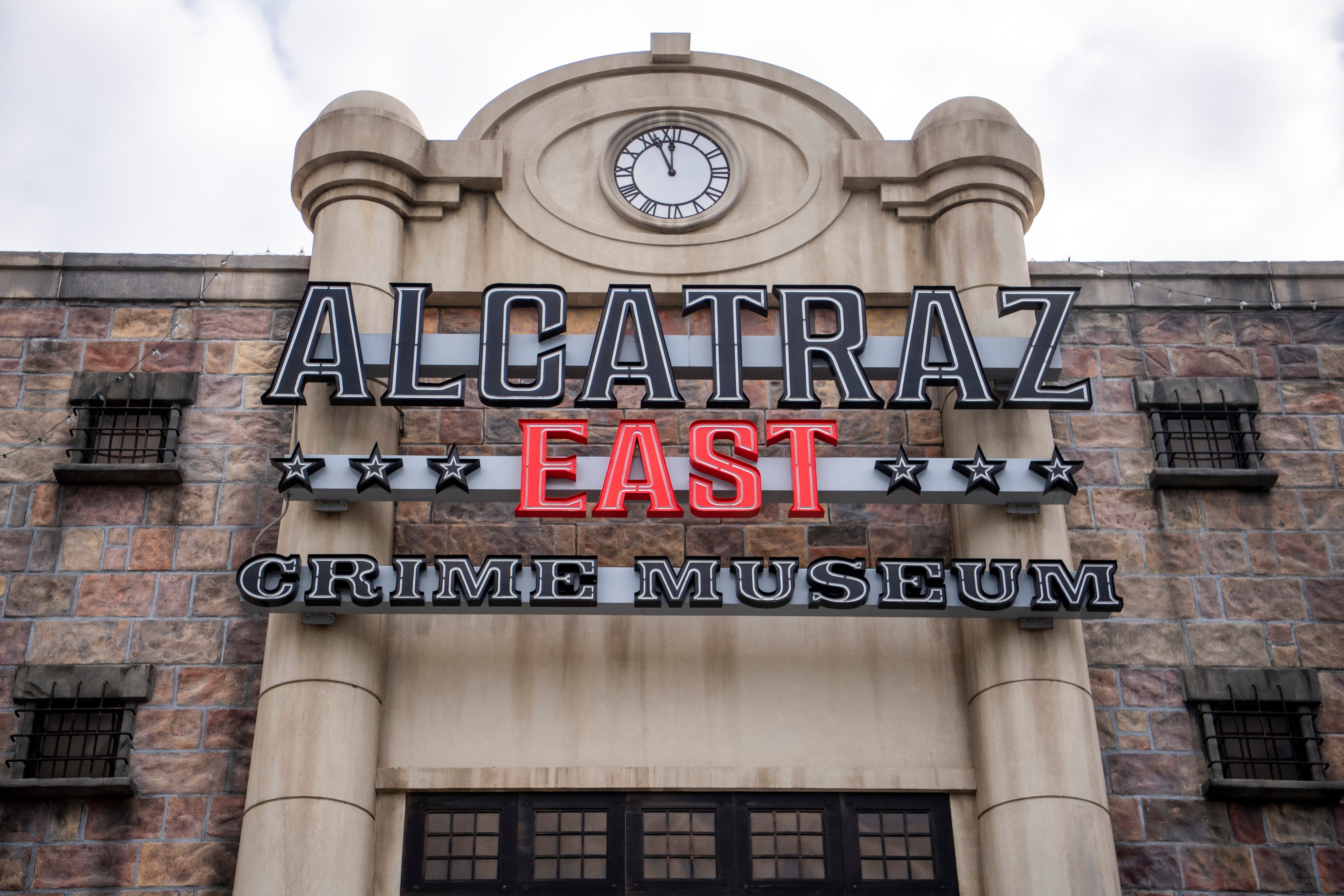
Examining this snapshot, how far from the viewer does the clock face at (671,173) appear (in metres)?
21.0

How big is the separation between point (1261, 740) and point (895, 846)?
4.77 metres

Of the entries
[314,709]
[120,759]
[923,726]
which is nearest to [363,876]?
[314,709]

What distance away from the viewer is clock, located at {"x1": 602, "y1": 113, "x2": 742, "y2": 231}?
20859 millimetres

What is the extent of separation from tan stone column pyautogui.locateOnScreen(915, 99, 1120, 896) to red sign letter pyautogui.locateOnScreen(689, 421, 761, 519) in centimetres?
287

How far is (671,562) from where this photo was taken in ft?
59.7

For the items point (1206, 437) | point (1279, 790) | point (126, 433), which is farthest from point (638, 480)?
point (1279, 790)

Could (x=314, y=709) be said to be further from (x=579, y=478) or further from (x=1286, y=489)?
(x=1286, y=489)

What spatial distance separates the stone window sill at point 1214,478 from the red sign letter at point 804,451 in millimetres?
4493

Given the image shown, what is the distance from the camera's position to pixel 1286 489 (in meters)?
Answer: 19.5

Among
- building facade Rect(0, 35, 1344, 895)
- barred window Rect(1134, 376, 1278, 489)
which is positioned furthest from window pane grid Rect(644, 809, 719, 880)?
barred window Rect(1134, 376, 1278, 489)

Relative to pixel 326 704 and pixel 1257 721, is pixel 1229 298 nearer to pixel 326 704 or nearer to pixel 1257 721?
pixel 1257 721

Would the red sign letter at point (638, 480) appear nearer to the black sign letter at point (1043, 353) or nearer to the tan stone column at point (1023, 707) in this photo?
the tan stone column at point (1023, 707)

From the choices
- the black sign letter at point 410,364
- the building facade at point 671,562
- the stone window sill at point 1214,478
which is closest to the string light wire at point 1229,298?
the building facade at point 671,562

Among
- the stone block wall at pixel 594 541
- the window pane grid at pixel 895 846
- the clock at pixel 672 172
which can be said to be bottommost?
the window pane grid at pixel 895 846
